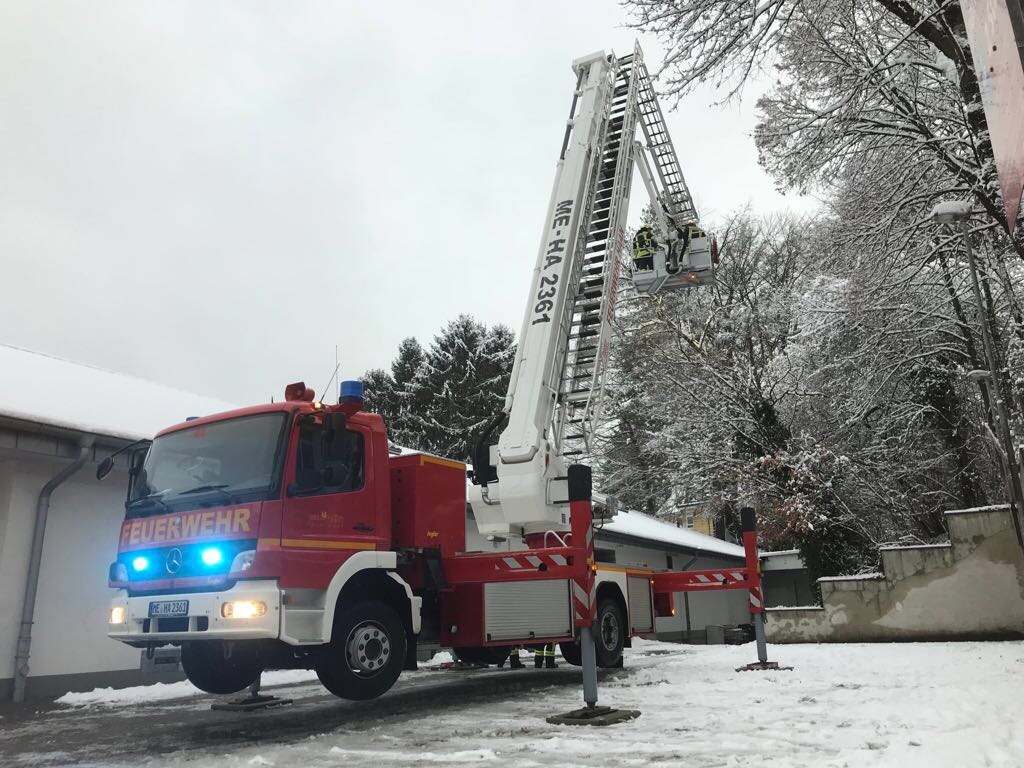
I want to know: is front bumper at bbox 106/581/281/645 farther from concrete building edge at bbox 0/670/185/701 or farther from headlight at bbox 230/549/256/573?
concrete building edge at bbox 0/670/185/701

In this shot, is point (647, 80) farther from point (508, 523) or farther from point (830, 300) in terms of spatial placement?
point (830, 300)

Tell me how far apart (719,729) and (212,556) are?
13.8ft

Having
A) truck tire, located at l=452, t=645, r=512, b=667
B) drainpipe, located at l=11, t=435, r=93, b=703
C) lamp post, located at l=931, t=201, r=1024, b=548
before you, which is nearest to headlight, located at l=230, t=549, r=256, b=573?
truck tire, located at l=452, t=645, r=512, b=667

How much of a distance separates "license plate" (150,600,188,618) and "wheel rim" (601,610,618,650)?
18.5 ft

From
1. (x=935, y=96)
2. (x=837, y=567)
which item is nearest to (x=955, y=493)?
(x=837, y=567)

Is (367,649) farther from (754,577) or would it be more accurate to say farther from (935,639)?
(935,639)

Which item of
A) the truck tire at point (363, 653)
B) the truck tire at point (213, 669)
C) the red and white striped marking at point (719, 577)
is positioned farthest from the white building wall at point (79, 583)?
the red and white striped marking at point (719, 577)

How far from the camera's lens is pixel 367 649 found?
23.5 ft

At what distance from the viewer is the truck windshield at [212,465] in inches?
271

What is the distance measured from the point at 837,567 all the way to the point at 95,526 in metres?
18.4

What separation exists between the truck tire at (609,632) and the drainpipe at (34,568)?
6874mm

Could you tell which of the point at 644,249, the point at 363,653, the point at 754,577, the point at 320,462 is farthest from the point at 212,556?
the point at 644,249

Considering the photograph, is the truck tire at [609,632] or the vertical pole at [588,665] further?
the truck tire at [609,632]

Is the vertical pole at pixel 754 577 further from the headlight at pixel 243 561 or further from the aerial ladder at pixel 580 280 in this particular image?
the headlight at pixel 243 561
